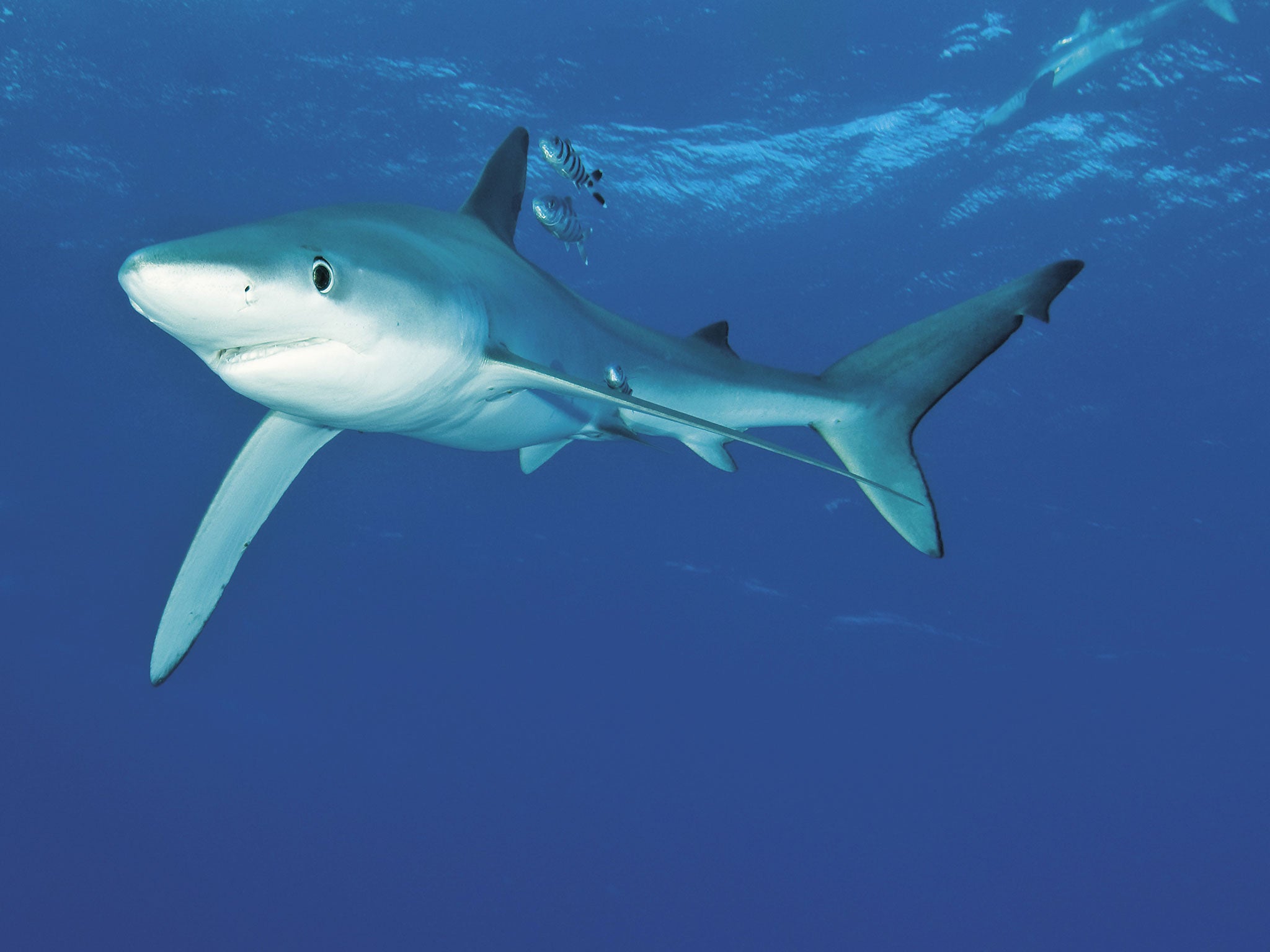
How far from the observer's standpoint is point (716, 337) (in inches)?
191

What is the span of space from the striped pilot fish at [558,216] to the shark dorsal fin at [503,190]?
1380mm

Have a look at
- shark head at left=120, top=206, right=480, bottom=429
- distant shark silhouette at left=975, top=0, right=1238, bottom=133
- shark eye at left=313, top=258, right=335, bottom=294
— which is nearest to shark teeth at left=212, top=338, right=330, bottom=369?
shark head at left=120, top=206, right=480, bottom=429

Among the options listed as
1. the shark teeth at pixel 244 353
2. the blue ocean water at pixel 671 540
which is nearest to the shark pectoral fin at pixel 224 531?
the shark teeth at pixel 244 353

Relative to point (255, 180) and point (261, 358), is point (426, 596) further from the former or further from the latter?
point (261, 358)

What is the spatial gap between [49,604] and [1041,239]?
1331 inches

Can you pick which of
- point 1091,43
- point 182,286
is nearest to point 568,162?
point 182,286

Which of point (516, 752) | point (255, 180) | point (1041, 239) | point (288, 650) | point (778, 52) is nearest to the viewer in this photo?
point (778, 52)

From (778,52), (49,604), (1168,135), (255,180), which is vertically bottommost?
(49,604)

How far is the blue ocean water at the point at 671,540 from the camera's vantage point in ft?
36.9

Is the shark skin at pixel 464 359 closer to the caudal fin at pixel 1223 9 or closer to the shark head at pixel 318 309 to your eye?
the shark head at pixel 318 309

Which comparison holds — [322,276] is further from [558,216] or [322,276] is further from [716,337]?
[558,216]

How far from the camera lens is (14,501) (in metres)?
24.0

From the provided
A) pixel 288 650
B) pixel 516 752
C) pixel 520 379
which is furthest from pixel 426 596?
pixel 520 379

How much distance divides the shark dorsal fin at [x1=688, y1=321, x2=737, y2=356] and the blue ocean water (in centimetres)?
718
